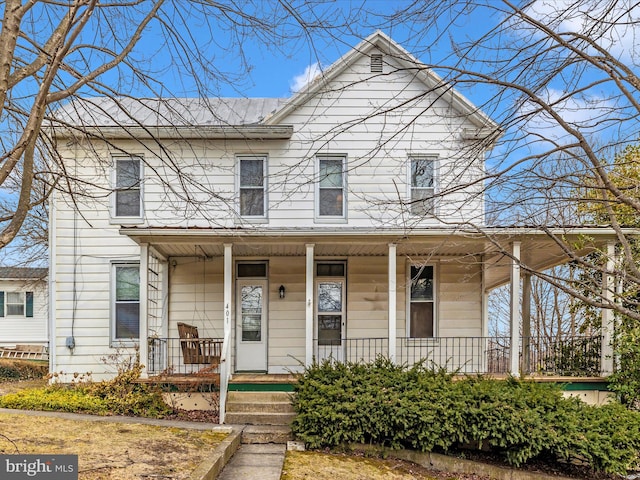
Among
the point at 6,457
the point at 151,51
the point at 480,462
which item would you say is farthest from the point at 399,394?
the point at 151,51

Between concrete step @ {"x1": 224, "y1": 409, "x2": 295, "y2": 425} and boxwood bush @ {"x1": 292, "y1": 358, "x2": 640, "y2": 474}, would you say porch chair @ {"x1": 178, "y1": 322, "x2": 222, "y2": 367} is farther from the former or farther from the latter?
boxwood bush @ {"x1": 292, "y1": 358, "x2": 640, "y2": 474}

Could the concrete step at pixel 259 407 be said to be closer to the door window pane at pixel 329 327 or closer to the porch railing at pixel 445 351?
the porch railing at pixel 445 351

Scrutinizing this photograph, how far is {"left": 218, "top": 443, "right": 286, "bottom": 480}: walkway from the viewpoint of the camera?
218 inches

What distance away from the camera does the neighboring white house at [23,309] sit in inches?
823

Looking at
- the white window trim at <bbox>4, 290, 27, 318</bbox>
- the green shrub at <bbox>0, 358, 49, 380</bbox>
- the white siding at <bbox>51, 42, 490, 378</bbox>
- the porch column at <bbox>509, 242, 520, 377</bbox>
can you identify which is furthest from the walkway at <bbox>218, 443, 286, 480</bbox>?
the white window trim at <bbox>4, 290, 27, 318</bbox>

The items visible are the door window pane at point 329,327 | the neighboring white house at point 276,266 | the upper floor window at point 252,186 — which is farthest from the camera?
the upper floor window at point 252,186

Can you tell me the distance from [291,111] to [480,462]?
762 cm

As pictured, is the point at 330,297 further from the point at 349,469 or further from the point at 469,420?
the point at 349,469

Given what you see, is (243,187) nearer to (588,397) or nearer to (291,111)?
(291,111)

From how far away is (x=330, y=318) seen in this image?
10.1 metres

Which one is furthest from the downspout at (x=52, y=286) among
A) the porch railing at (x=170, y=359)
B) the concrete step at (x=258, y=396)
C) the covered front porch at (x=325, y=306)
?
the concrete step at (x=258, y=396)

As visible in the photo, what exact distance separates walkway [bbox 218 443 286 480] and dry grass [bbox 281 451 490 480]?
0.50 ft

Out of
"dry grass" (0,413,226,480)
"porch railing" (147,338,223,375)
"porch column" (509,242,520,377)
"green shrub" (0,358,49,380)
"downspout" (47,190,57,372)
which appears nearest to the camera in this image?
"dry grass" (0,413,226,480)

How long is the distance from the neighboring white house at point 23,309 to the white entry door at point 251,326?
50.0ft
